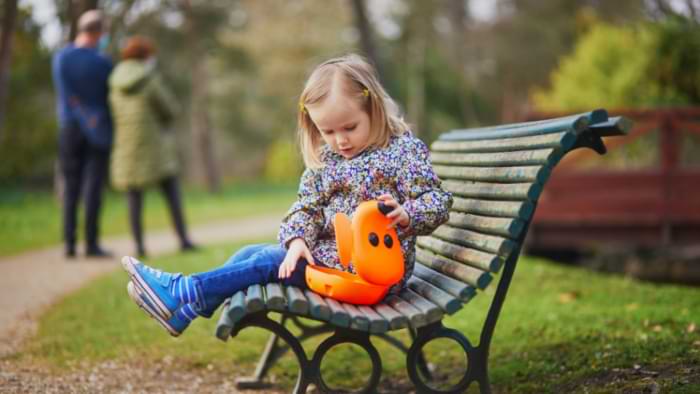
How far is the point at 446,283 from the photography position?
120 inches

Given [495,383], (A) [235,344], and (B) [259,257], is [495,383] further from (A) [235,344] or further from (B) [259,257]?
(A) [235,344]

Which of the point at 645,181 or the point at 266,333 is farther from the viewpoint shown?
the point at 645,181

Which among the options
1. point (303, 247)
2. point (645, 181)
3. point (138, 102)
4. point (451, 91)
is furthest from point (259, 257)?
point (451, 91)

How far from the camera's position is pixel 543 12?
33.7 m

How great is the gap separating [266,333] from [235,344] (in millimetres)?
312

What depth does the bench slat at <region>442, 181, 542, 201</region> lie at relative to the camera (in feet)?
9.29

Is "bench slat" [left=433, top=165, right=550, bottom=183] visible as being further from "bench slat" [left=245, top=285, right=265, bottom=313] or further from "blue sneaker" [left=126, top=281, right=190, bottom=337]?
"blue sneaker" [left=126, top=281, right=190, bottom=337]

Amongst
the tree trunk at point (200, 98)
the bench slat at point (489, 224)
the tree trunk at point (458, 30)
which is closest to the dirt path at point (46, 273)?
the bench slat at point (489, 224)

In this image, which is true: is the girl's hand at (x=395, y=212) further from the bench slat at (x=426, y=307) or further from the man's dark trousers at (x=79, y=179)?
the man's dark trousers at (x=79, y=179)

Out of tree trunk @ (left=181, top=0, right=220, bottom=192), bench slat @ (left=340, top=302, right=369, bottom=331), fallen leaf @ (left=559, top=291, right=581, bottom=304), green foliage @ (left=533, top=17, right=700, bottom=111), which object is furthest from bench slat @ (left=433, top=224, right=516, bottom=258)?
tree trunk @ (left=181, top=0, right=220, bottom=192)

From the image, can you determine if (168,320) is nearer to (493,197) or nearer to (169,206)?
(493,197)

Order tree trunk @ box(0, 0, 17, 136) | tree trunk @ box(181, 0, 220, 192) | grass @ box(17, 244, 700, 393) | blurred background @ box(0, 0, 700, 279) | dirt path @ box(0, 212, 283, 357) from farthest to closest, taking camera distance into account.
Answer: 1. tree trunk @ box(181, 0, 220, 192)
2. blurred background @ box(0, 0, 700, 279)
3. tree trunk @ box(0, 0, 17, 136)
4. dirt path @ box(0, 212, 283, 357)
5. grass @ box(17, 244, 700, 393)

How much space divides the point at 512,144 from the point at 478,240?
1.55ft

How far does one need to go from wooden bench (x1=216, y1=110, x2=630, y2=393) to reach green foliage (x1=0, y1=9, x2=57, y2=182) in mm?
15406
